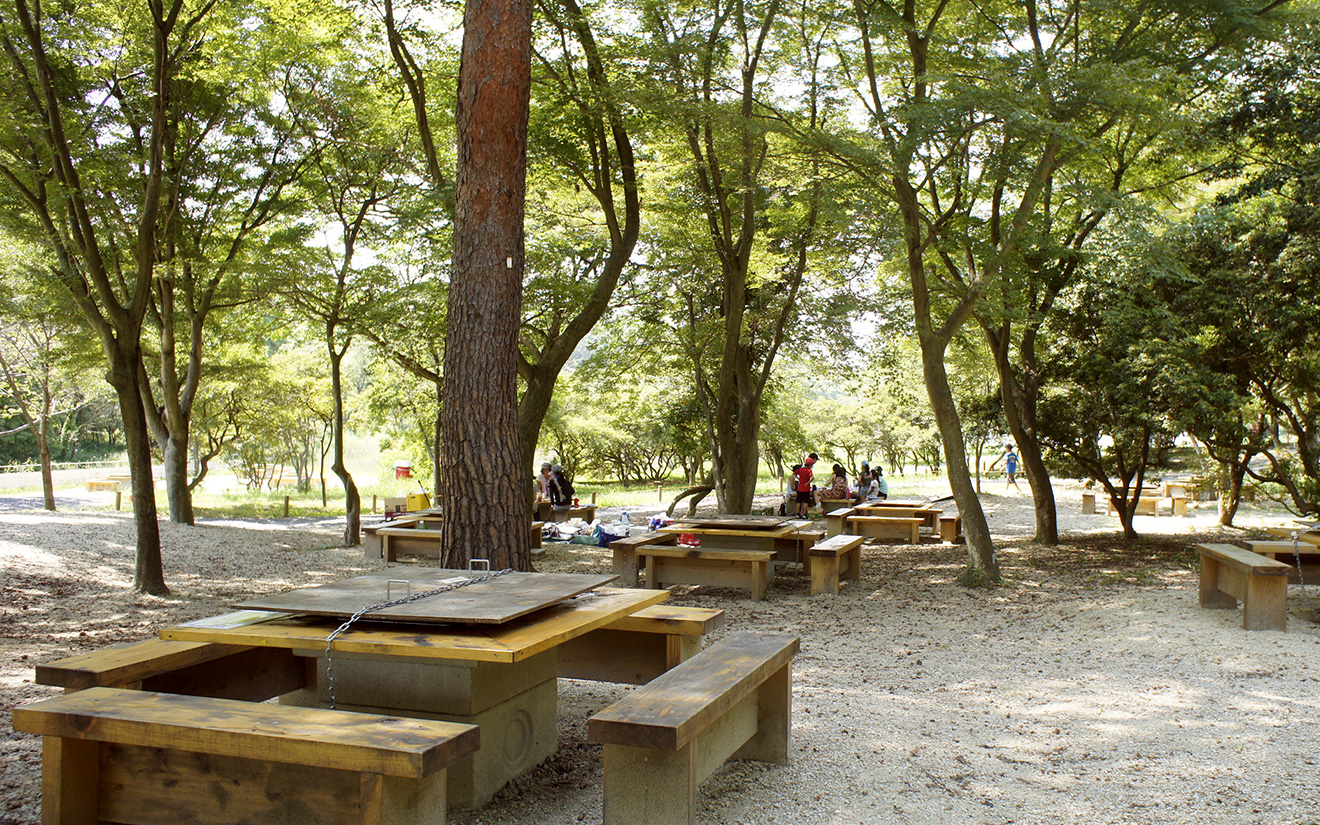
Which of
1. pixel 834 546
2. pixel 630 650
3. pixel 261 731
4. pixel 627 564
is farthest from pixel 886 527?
pixel 261 731

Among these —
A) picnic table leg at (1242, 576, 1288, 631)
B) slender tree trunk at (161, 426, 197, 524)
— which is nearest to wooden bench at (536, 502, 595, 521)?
slender tree trunk at (161, 426, 197, 524)

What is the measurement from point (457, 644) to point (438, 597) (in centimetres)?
47

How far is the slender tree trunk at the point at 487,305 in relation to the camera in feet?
16.3

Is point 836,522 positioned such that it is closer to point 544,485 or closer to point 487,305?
point 544,485

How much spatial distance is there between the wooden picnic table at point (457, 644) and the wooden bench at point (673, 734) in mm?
307

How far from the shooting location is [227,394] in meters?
23.3

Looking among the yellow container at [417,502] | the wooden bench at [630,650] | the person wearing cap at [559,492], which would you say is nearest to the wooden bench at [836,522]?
the person wearing cap at [559,492]

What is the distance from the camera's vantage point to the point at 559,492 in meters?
15.0

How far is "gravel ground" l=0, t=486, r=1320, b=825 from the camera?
10.7 ft

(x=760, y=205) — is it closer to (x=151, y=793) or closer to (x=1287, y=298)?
(x=1287, y=298)

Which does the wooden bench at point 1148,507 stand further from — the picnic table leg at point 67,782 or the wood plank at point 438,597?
the picnic table leg at point 67,782

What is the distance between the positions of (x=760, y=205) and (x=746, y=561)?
5750 millimetres

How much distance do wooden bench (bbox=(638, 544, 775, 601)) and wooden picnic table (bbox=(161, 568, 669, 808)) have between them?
434cm

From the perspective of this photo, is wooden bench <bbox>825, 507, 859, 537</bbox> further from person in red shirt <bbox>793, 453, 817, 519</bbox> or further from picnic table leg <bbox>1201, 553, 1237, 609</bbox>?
picnic table leg <bbox>1201, 553, 1237, 609</bbox>
